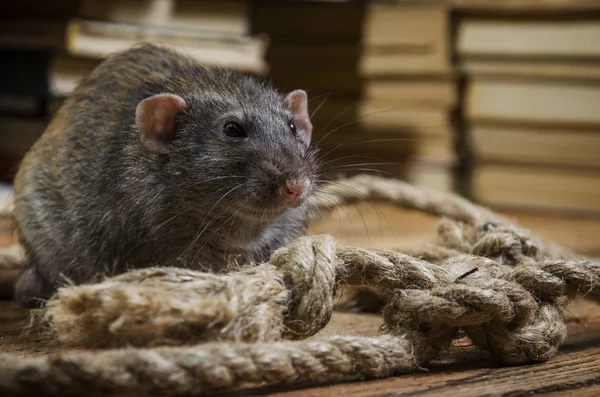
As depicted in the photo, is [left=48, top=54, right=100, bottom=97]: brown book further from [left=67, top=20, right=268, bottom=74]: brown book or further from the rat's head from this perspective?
the rat's head

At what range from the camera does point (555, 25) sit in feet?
16.4

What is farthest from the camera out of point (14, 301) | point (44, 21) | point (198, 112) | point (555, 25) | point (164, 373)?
point (555, 25)

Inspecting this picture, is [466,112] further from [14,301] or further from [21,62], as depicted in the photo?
[14,301]

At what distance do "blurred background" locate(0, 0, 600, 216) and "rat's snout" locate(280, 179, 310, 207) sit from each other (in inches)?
100

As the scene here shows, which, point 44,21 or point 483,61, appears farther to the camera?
point 483,61

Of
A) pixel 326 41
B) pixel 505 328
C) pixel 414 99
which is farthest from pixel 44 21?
pixel 505 328

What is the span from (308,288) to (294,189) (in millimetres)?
330

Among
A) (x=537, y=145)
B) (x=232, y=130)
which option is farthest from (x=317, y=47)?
(x=232, y=130)

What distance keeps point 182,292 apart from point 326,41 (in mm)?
4373

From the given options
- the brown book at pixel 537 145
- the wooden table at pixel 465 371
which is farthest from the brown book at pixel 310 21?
the wooden table at pixel 465 371

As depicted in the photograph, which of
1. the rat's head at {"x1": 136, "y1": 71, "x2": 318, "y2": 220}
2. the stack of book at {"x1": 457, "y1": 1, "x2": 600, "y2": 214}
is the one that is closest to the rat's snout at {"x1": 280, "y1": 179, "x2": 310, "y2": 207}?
the rat's head at {"x1": 136, "y1": 71, "x2": 318, "y2": 220}

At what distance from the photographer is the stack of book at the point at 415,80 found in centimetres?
540

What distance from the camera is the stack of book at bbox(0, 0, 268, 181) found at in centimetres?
421

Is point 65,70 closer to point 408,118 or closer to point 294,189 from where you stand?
point 408,118
